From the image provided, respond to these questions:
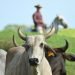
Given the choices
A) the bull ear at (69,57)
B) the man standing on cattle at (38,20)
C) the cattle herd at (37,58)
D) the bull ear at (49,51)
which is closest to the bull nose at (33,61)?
the cattle herd at (37,58)

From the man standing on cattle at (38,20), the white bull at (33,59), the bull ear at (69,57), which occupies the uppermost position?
the white bull at (33,59)

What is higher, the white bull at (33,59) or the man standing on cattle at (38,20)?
the white bull at (33,59)

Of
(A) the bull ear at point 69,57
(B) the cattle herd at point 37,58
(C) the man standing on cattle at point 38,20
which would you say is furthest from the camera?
(C) the man standing on cattle at point 38,20

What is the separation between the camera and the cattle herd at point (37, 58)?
14758 mm

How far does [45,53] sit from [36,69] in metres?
0.91

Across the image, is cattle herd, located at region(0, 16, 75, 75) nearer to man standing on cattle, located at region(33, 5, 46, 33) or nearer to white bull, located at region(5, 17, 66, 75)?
white bull, located at region(5, 17, 66, 75)

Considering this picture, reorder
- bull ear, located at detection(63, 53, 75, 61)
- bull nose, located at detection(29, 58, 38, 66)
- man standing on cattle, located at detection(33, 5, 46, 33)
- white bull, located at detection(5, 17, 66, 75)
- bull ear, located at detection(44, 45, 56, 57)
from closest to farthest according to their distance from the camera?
bull nose, located at detection(29, 58, 38, 66)
white bull, located at detection(5, 17, 66, 75)
bull ear, located at detection(44, 45, 56, 57)
bull ear, located at detection(63, 53, 75, 61)
man standing on cattle, located at detection(33, 5, 46, 33)

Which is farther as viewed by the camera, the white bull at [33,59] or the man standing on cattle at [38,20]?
the man standing on cattle at [38,20]

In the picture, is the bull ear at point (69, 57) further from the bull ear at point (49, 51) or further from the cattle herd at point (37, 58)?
the bull ear at point (49, 51)

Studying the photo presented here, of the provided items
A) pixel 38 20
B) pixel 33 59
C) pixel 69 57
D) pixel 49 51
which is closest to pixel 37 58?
pixel 33 59

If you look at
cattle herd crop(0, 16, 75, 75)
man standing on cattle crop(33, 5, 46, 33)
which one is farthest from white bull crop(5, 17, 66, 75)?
man standing on cattle crop(33, 5, 46, 33)

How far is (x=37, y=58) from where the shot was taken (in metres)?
14.5

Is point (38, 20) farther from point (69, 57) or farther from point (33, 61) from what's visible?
point (33, 61)

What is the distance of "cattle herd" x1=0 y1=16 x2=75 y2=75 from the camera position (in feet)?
48.4
